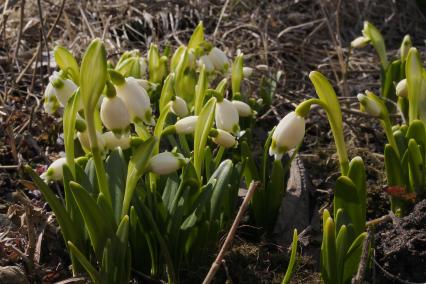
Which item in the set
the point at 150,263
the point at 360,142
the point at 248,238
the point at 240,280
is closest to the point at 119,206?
the point at 150,263

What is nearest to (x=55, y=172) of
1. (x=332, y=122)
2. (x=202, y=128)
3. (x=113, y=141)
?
(x=113, y=141)

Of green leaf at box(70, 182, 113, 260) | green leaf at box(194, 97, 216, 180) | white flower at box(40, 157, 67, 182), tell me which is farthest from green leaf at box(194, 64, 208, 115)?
green leaf at box(70, 182, 113, 260)

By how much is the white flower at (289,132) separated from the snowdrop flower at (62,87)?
56cm

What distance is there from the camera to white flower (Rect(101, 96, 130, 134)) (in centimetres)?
168

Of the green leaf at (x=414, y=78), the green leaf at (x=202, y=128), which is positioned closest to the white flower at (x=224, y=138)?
the green leaf at (x=202, y=128)

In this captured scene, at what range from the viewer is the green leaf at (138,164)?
1768 mm

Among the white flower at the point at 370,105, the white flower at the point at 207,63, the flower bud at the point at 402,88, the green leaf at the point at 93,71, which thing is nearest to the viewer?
the green leaf at the point at 93,71

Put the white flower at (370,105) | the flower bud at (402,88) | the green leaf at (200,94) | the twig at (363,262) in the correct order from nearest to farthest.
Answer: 1. the twig at (363,262)
2. the white flower at (370,105)
3. the green leaf at (200,94)
4. the flower bud at (402,88)

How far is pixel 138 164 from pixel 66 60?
16.5 inches

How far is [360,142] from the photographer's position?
3172 millimetres

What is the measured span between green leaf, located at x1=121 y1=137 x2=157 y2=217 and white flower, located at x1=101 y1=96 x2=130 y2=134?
86mm

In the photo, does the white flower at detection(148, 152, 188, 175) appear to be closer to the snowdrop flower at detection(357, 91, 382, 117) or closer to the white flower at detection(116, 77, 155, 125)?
the white flower at detection(116, 77, 155, 125)

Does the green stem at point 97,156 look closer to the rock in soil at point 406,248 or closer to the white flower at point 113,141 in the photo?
the white flower at point 113,141

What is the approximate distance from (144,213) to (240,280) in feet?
1.17
